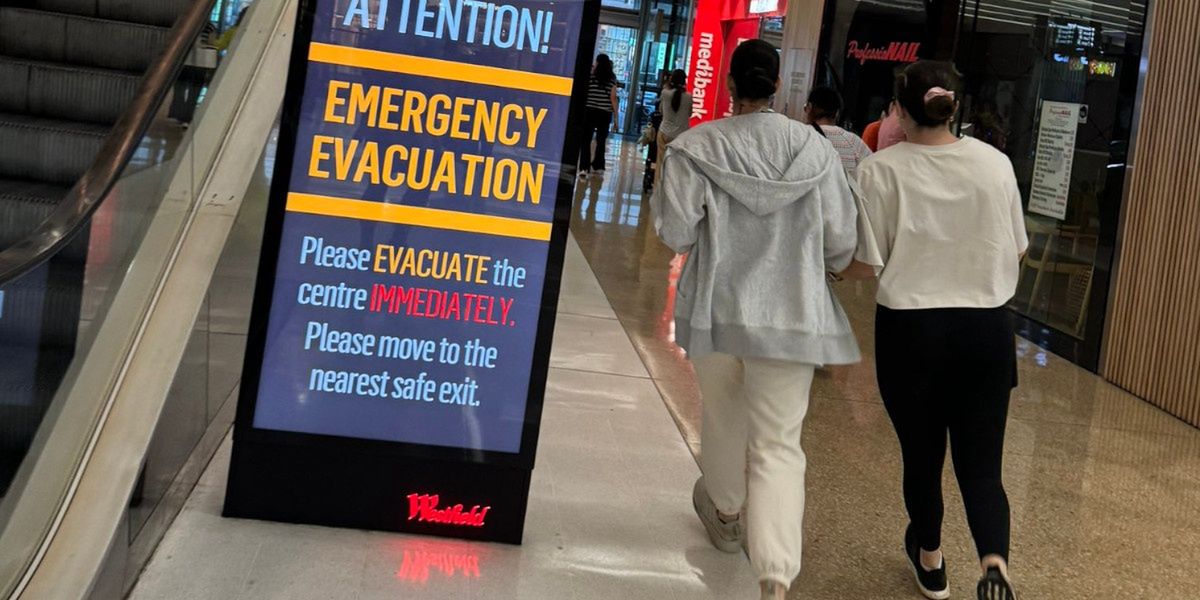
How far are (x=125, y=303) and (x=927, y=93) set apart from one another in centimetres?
206

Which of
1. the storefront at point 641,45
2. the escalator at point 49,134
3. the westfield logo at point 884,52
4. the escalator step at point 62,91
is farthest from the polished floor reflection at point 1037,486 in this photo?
the storefront at point 641,45

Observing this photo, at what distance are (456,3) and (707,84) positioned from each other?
58.5 ft

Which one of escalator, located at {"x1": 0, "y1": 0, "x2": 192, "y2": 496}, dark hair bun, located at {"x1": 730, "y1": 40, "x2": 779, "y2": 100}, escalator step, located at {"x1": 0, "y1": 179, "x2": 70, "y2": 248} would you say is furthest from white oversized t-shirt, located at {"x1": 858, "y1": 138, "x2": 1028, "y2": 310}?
escalator step, located at {"x1": 0, "y1": 179, "x2": 70, "y2": 248}

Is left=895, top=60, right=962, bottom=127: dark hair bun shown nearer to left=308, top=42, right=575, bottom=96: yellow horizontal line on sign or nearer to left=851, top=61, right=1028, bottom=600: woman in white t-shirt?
left=851, top=61, right=1028, bottom=600: woman in white t-shirt

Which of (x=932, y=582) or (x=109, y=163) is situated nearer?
(x=109, y=163)

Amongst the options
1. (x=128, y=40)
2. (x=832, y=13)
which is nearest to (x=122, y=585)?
(x=128, y=40)

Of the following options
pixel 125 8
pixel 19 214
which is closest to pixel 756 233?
pixel 19 214

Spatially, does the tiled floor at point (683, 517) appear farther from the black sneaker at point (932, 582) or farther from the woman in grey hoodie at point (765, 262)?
the woman in grey hoodie at point (765, 262)

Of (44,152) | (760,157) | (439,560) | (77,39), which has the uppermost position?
(77,39)

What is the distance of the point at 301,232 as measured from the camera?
3.47 meters

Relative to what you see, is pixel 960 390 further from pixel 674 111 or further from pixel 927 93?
pixel 674 111

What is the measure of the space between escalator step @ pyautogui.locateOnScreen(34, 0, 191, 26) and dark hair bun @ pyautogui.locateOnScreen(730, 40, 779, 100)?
12.8ft

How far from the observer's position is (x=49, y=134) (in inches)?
194

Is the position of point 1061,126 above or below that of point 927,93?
above
